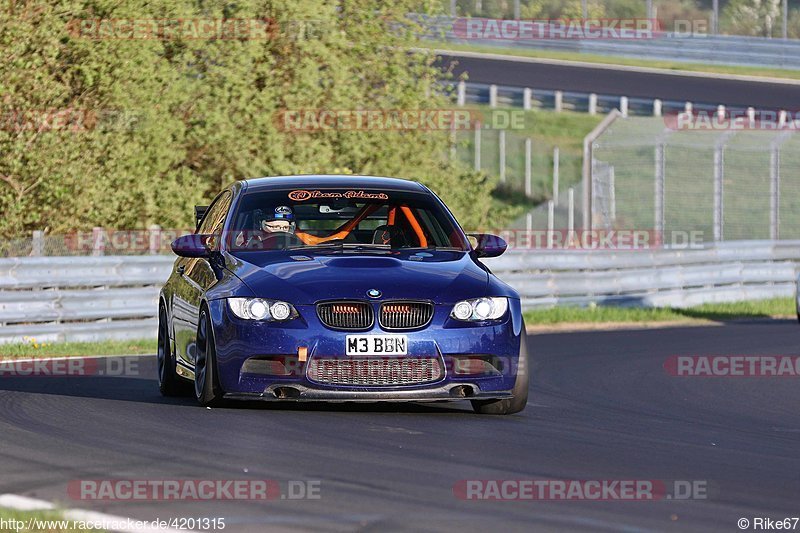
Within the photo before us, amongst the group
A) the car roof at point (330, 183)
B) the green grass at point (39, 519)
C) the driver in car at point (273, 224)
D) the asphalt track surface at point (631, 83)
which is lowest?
the asphalt track surface at point (631, 83)

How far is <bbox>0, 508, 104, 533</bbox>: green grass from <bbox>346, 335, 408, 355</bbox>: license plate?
3657mm

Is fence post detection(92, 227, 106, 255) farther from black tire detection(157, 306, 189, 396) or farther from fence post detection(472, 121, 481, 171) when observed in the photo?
fence post detection(472, 121, 481, 171)

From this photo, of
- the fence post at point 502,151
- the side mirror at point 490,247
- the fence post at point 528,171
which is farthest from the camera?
the fence post at point 502,151

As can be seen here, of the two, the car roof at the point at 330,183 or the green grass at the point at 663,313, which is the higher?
the car roof at the point at 330,183

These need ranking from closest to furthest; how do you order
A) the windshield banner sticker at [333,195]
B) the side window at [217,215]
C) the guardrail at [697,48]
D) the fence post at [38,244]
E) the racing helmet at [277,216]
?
the racing helmet at [277,216] < the windshield banner sticker at [333,195] < the side window at [217,215] < the fence post at [38,244] < the guardrail at [697,48]

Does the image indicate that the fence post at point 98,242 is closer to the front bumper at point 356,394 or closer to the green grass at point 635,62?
the front bumper at point 356,394

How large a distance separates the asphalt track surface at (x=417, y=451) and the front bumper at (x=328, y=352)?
180mm

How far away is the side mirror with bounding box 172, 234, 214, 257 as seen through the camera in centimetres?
1112

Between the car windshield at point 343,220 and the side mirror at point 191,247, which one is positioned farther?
the car windshield at point 343,220

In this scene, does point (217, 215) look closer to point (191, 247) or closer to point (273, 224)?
point (273, 224)

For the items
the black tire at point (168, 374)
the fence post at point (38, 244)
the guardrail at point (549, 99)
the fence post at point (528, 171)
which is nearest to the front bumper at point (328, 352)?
the black tire at point (168, 374)

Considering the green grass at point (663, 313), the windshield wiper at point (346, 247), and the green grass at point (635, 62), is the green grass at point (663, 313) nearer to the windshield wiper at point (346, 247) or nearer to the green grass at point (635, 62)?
the windshield wiper at point (346, 247)

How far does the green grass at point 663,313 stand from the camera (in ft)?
77.9

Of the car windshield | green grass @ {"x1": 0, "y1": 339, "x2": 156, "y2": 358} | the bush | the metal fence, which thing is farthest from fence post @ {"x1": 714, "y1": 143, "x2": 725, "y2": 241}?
the car windshield
